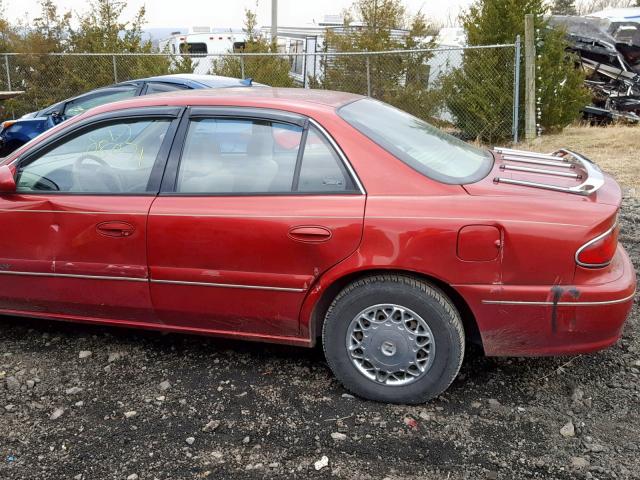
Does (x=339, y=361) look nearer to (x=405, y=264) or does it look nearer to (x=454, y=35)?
(x=405, y=264)

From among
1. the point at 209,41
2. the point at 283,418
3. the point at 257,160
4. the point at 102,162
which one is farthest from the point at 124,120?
the point at 209,41

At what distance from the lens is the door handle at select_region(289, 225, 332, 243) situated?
3078 mm

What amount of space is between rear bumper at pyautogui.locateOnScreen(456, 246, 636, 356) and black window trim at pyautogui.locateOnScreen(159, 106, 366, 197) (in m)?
0.83

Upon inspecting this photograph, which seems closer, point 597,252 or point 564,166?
point 597,252

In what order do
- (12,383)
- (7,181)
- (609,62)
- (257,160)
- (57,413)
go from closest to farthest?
(57,413)
(257,160)
(12,383)
(7,181)
(609,62)

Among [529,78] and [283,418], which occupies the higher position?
[529,78]

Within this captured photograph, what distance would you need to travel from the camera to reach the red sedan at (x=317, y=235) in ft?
9.62

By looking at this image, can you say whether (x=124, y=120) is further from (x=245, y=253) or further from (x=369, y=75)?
(x=369, y=75)

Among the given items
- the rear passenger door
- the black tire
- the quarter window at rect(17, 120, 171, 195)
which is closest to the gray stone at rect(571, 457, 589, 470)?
the black tire

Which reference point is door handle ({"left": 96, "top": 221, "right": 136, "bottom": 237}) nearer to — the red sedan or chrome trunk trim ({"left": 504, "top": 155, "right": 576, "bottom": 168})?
the red sedan

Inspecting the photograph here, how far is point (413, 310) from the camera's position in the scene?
3.05 meters

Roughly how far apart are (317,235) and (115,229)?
1151 mm

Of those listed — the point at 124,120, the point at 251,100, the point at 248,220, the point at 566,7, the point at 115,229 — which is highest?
the point at 566,7

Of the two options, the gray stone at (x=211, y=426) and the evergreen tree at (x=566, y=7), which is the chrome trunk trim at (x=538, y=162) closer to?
the gray stone at (x=211, y=426)
